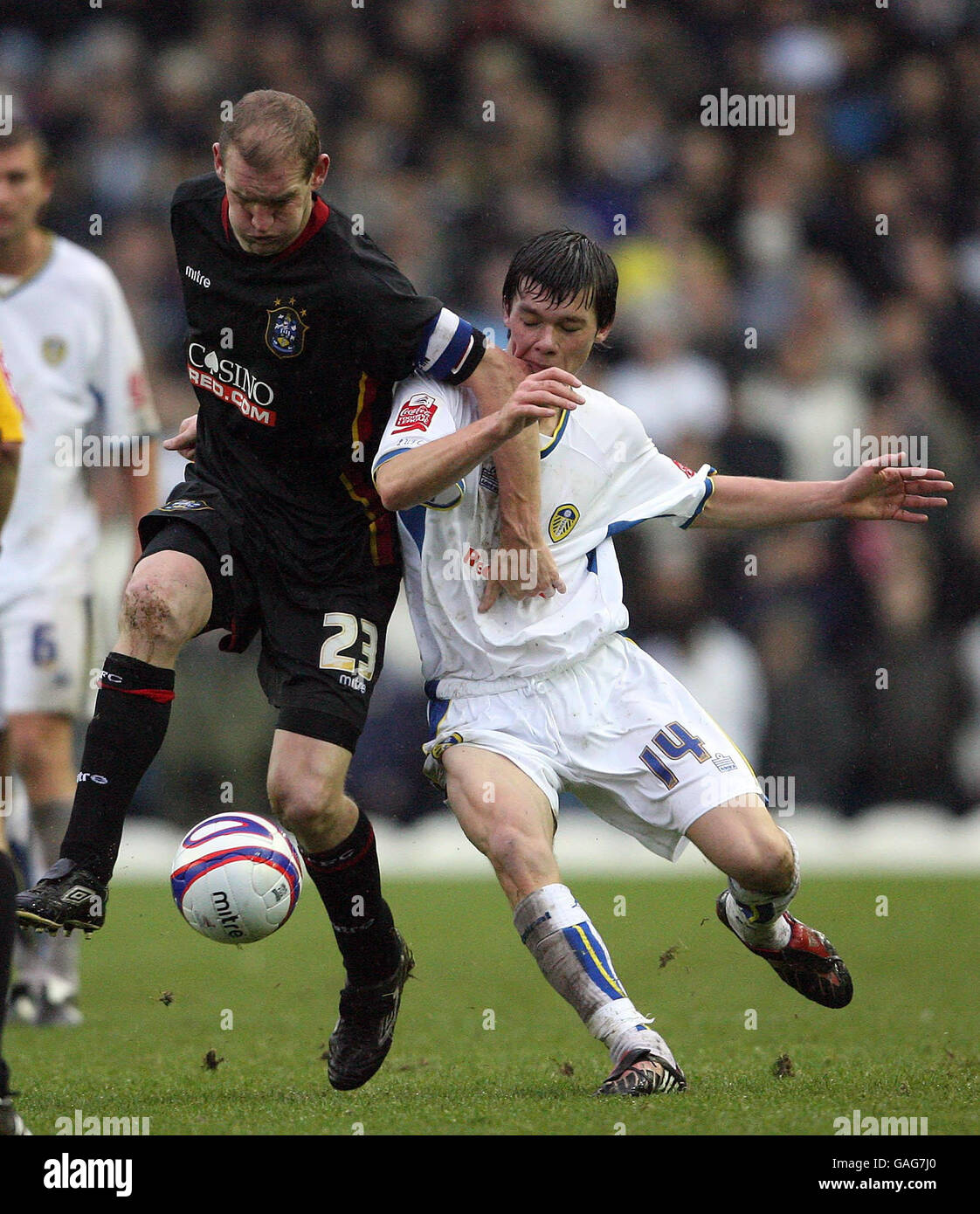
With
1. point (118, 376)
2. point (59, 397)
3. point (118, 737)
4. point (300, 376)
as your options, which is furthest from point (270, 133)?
point (59, 397)

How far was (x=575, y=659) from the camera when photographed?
5.13 m

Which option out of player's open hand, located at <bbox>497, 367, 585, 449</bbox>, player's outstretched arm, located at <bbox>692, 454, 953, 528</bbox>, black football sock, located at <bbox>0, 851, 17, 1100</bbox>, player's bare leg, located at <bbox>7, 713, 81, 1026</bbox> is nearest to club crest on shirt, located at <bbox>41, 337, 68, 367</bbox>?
player's bare leg, located at <bbox>7, 713, 81, 1026</bbox>

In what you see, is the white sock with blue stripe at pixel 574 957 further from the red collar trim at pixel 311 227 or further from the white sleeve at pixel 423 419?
the red collar trim at pixel 311 227

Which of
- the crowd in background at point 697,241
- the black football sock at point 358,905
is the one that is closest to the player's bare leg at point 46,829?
the black football sock at point 358,905

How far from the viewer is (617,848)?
1140 cm

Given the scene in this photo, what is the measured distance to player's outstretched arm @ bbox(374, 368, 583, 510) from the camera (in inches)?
172

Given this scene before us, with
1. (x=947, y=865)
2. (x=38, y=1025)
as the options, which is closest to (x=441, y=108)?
(x=947, y=865)

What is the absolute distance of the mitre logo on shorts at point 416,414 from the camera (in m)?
4.77

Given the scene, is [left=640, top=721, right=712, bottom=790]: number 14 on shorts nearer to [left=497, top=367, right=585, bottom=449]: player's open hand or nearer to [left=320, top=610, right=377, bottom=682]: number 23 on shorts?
[left=320, top=610, right=377, bottom=682]: number 23 on shorts

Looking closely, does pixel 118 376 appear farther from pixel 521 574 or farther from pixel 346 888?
pixel 346 888

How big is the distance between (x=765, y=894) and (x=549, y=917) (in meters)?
0.77

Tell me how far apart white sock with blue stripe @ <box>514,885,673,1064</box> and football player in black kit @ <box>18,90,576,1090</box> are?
2.24 feet

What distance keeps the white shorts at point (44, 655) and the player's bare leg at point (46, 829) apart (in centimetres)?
6

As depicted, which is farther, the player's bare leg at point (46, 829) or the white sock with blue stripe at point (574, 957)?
the player's bare leg at point (46, 829)
